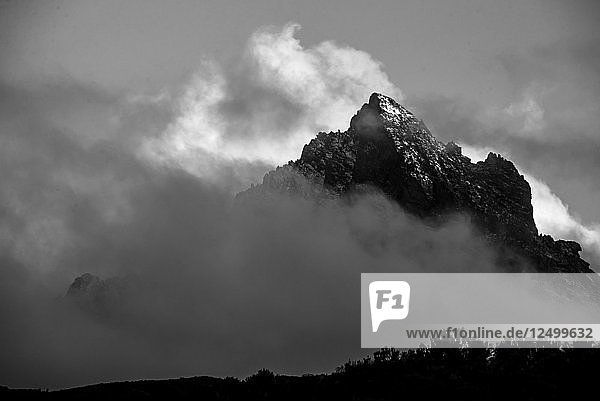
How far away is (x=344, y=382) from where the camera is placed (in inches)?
6762

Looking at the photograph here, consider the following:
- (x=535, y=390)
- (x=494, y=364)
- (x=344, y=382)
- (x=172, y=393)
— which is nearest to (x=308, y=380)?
(x=344, y=382)

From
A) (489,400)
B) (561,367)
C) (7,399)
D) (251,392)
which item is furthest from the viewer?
(251,392)

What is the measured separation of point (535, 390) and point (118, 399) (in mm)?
99903

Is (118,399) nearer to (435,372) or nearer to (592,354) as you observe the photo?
(435,372)

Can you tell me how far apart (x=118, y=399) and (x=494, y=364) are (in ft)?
320

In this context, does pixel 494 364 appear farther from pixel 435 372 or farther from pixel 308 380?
pixel 308 380

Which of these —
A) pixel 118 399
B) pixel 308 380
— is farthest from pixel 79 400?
pixel 308 380

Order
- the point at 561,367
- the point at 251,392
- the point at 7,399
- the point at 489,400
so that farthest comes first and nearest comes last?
1. the point at 251,392
2. the point at 7,399
3. the point at 561,367
4. the point at 489,400

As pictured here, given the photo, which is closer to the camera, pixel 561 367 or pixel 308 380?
pixel 561 367

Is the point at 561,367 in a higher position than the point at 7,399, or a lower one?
higher

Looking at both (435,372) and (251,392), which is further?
(251,392)

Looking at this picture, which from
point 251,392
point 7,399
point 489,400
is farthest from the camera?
point 251,392

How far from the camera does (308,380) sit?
185125 mm

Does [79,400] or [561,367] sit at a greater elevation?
[561,367]
